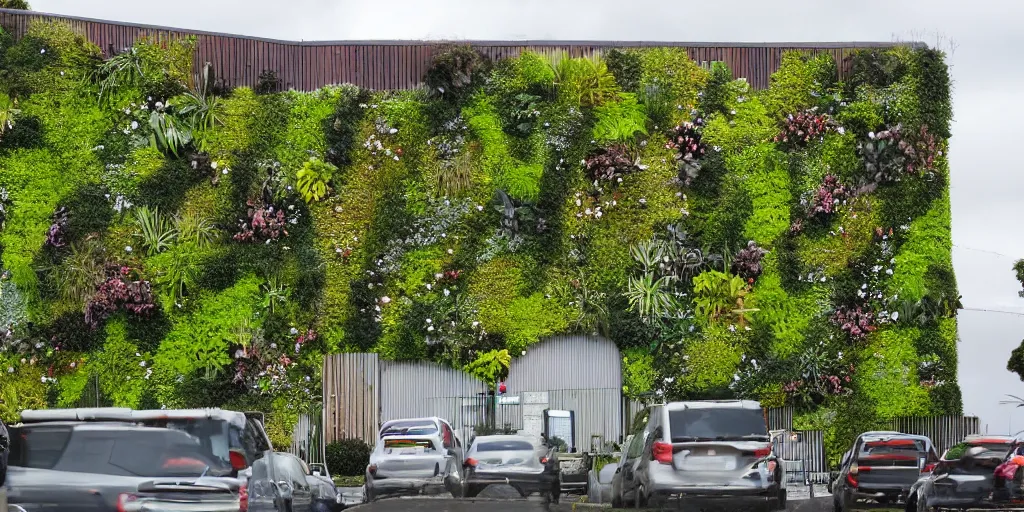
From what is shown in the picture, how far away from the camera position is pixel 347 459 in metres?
32.1

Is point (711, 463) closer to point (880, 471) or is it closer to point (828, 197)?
point (880, 471)

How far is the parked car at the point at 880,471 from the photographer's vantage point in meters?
22.5

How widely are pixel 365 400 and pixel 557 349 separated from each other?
4.47 m

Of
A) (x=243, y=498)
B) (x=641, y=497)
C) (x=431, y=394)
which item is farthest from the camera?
(x=431, y=394)

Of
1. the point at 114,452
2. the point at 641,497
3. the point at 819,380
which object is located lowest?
the point at 641,497

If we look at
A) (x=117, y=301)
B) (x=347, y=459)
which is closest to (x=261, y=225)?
(x=117, y=301)

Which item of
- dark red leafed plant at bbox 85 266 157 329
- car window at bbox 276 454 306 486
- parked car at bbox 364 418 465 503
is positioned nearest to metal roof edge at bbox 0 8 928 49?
dark red leafed plant at bbox 85 266 157 329

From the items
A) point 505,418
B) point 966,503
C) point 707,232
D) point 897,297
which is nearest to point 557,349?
point 505,418

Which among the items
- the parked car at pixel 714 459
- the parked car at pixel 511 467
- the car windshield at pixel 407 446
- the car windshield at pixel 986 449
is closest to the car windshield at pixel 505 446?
the parked car at pixel 511 467

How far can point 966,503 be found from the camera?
1855cm

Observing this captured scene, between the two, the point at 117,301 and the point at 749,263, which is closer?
the point at 117,301

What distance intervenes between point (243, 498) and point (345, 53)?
2170 cm

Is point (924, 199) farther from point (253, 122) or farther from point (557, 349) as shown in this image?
point (253, 122)

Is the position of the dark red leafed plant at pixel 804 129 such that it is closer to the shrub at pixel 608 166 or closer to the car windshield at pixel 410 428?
the shrub at pixel 608 166
